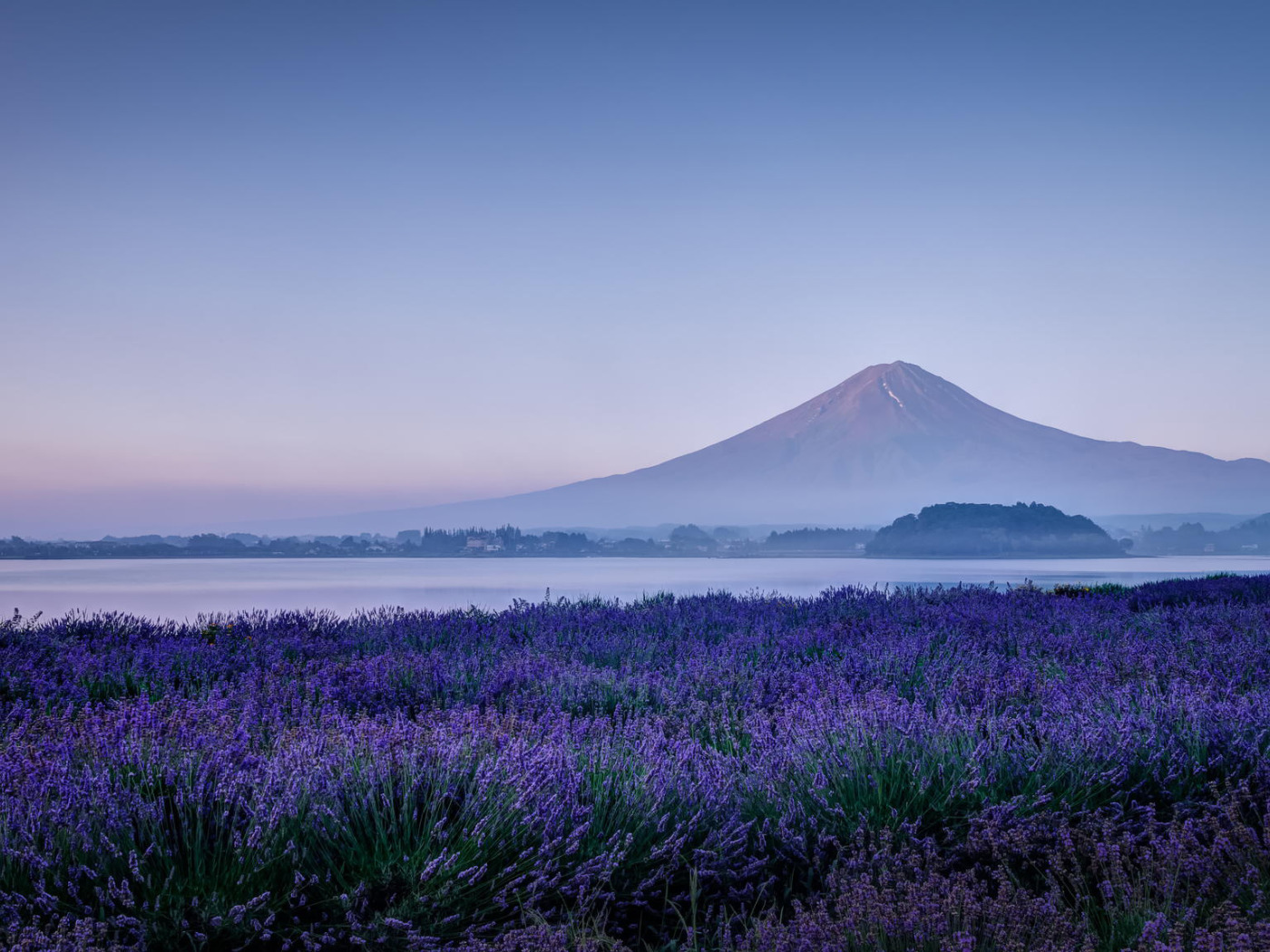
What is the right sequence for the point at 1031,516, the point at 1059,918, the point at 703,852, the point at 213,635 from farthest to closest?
the point at 1031,516 → the point at 213,635 → the point at 703,852 → the point at 1059,918

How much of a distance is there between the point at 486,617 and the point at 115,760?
19.4ft

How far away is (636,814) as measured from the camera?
314cm

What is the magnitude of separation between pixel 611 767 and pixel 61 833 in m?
1.70

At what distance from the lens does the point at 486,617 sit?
359 inches

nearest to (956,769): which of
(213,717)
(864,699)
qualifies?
(864,699)

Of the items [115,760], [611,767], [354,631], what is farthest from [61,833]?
[354,631]

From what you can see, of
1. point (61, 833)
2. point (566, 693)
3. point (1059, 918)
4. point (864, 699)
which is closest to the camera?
point (1059, 918)

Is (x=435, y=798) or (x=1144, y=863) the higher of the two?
(x=435, y=798)

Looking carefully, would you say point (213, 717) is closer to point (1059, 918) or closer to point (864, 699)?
point (864, 699)

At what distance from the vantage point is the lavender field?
2.47m

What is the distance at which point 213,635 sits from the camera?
7.95 meters

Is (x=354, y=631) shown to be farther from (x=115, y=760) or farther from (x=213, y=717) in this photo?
(x=115, y=760)

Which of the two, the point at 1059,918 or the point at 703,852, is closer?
the point at 1059,918

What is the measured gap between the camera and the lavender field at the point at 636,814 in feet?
8.10
